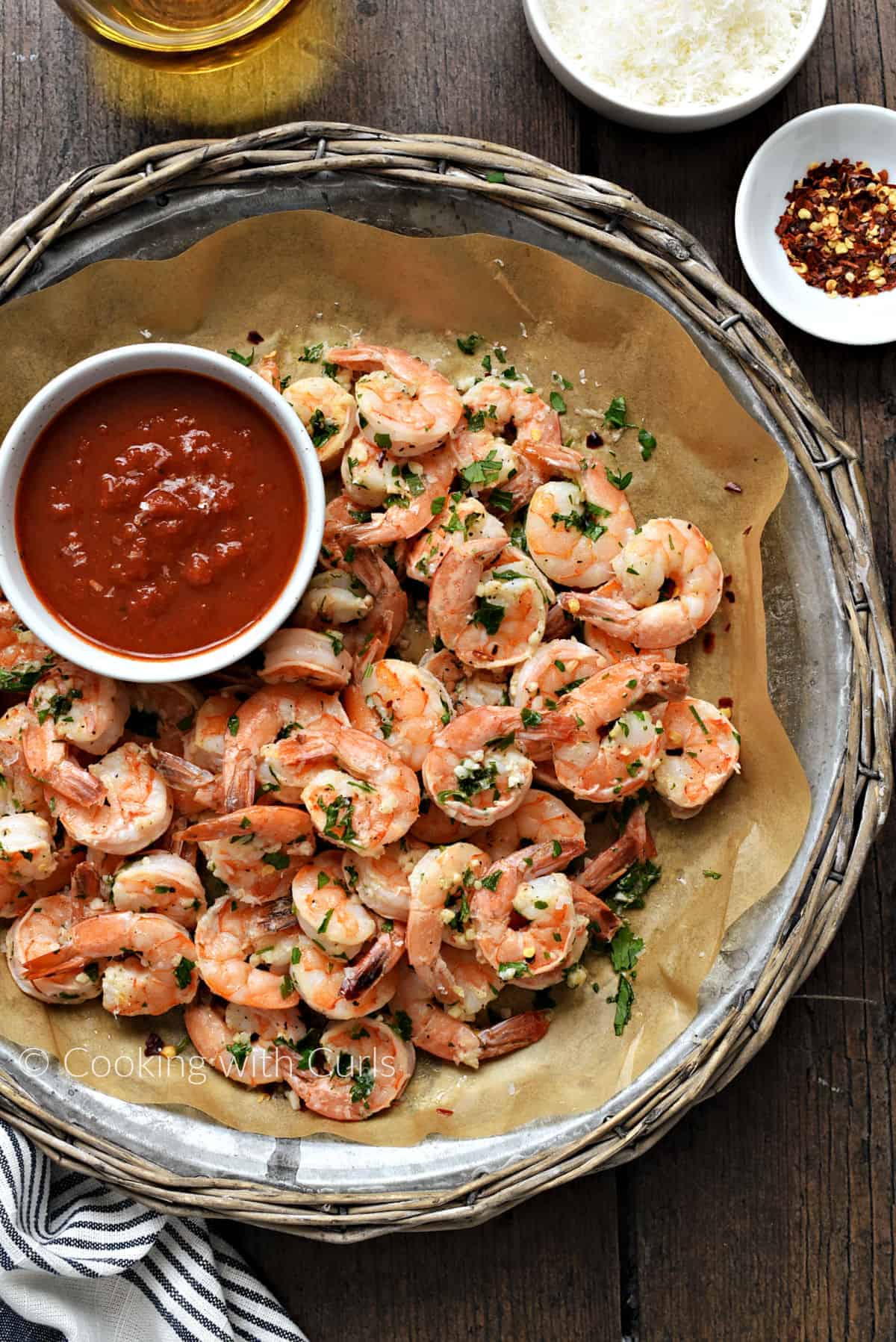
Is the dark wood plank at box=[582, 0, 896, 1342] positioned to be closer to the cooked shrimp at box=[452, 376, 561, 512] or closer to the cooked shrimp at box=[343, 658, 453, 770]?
the cooked shrimp at box=[452, 376, 561, 512]

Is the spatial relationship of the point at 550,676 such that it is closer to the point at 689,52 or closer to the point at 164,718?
the point at 164,718

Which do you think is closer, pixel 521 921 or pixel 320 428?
pixel 521 921

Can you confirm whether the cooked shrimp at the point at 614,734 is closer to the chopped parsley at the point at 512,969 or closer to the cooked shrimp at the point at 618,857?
the cooked shrimp at the point at 618,857

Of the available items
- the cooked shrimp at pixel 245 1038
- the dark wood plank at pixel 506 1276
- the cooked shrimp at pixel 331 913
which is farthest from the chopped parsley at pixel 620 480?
the dark wood plank at pixel 506 1276

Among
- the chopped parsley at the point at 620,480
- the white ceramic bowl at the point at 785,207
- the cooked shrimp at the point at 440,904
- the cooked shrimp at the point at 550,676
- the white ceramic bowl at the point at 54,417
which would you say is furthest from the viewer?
the white ceramic bowl at the point at 785,207

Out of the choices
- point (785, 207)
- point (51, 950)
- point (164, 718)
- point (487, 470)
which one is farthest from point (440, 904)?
point (785, 207)

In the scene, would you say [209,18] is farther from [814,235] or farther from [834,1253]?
[834,1253]
